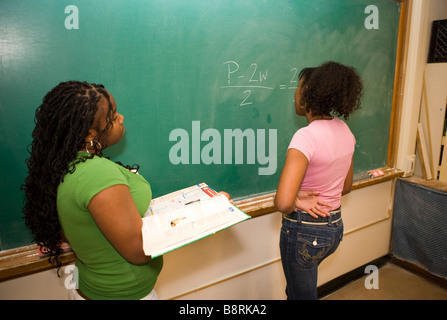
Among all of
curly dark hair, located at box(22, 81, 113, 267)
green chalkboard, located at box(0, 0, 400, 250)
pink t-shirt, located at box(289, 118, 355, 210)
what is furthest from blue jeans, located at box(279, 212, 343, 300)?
curly dark hair, located at box(22, 81, 113, 267)

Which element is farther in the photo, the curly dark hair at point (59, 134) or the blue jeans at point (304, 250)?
the blue jeans at point (304, 250)

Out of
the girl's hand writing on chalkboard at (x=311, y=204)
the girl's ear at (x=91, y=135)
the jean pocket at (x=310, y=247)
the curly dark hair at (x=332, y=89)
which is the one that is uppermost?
the curly dark hair at (x=332, y=89)

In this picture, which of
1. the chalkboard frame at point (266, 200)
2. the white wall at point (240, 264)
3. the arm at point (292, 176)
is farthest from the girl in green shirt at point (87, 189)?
the arm at point (292, 176)

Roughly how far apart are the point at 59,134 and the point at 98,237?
0.32 meters

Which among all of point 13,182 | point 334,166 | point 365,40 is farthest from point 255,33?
point 13,182

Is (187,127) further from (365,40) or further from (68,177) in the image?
(365,40)

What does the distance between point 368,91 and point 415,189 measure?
3.02 feet

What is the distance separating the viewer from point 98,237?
2.63ft

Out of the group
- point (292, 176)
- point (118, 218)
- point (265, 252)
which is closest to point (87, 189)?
point (118, 218)

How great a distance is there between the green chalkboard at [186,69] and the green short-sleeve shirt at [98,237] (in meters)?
0.38

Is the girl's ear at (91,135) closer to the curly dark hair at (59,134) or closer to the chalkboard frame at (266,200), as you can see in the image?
the curly dark hair at (59,134)

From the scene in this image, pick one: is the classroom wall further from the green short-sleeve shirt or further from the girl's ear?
the girl's ear

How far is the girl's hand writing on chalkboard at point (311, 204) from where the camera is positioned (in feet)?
3.76

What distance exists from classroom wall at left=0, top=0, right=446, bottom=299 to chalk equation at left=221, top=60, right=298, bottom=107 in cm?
74
